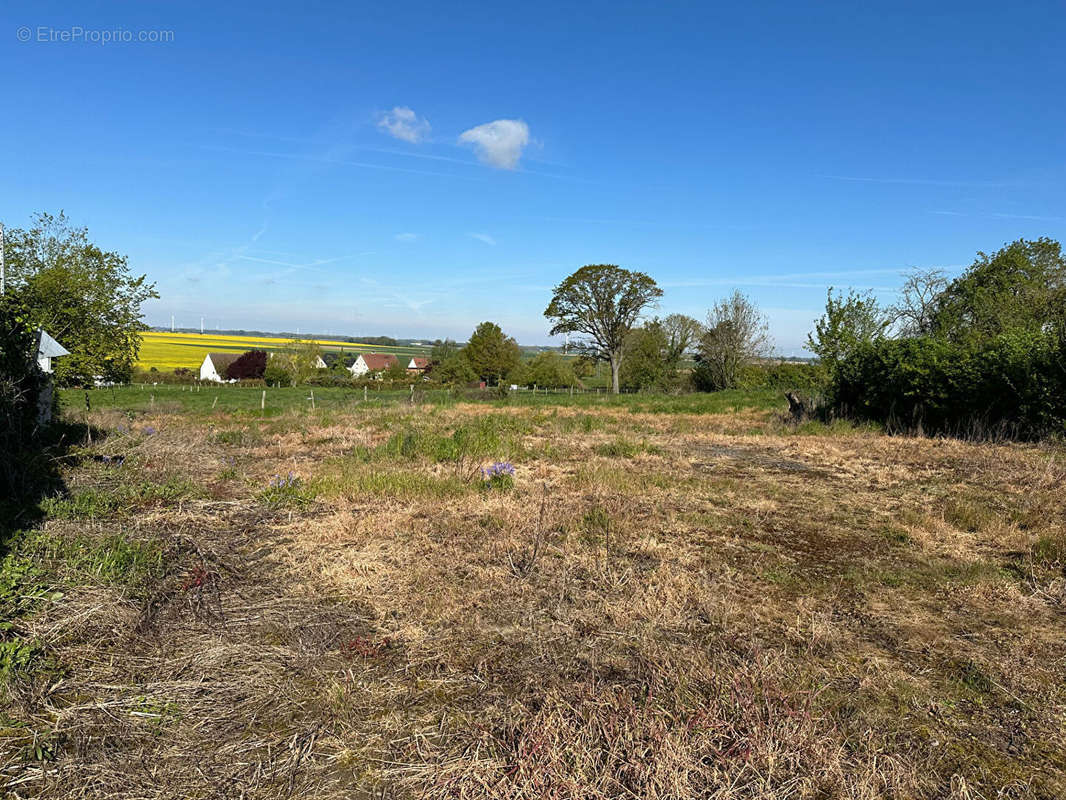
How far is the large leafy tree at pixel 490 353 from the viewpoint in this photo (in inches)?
2266

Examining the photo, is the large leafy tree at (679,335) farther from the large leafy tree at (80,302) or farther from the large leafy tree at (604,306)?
the large leafy tree at (80,302)

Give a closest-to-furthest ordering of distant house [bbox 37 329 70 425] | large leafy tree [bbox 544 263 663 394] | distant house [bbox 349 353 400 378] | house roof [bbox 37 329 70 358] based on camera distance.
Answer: distant house [bbox 37 329 70 425]
house roof [bbox 37 329 70 358]
large leafy tree [bbox 544 263 663 394]
distant house [bbox 349 353 400 378]

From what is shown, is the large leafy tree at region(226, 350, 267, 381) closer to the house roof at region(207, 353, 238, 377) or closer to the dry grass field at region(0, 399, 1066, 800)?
the house roof at region(207, 353, 238, 377)

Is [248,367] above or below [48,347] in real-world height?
above

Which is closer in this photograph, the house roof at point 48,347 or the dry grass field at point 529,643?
the dry grass field at point 529,643

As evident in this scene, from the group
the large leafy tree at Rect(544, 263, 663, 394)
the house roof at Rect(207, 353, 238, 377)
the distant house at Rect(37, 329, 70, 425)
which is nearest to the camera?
the distant house at Rect(37, 329, 70, 425)

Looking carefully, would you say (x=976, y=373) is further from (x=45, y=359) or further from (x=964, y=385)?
(x=45, y=359)

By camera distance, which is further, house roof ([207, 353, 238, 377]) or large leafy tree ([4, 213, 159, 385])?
house roof ([207, 353, 238, 377])

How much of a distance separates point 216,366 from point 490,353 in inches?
1366

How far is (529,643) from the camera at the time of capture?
3.67 metres

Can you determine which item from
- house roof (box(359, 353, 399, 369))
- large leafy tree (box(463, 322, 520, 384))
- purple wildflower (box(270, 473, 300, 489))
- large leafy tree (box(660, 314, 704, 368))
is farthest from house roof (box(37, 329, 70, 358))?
house roof (box(359, 353, 399, 369))

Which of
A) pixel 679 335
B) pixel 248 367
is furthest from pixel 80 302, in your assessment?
pixel 248 367

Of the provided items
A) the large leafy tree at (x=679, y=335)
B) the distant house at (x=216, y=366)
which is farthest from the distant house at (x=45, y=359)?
the distant house at (x=216, y=366)

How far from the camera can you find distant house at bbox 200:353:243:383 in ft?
206
